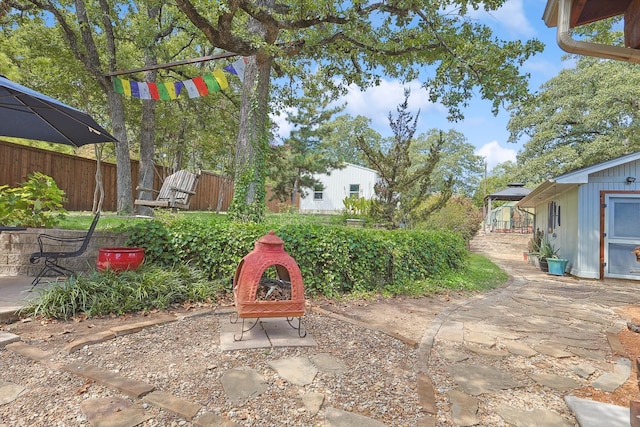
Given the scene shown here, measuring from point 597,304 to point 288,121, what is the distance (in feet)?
42.9

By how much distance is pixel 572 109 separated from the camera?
52.2 ft

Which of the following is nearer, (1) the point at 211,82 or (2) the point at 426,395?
(2) the point at 426,395

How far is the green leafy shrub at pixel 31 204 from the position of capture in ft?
14.8

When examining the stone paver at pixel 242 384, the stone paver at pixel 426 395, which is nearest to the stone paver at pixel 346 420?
the stone paver at pixel 426 395

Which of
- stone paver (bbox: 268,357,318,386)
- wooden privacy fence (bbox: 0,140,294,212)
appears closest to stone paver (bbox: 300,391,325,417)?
stone paver (bbox: 268,357,318,386)

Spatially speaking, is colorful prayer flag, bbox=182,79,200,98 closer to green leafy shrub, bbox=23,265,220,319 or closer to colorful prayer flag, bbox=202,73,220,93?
colorful prayer flag, bbox=202,73,220,93

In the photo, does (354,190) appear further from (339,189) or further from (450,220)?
(450,220)

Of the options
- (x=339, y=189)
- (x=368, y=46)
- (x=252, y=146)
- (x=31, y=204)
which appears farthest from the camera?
(x=339, y=189)

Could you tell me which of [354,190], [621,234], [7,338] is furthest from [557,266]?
[354,190]

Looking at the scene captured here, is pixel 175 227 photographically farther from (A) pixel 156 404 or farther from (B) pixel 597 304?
(B) pixel 597 304

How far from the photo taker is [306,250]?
14.0ft

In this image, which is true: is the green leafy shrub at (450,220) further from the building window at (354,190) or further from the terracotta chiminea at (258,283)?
the building window at (354,190)

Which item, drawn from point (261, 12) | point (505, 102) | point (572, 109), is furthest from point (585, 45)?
point (572, 109)

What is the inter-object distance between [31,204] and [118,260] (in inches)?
96.9
